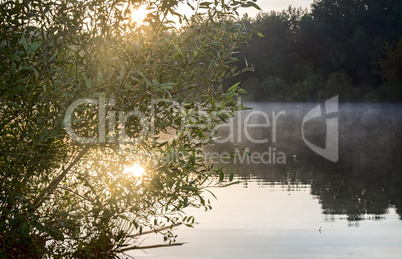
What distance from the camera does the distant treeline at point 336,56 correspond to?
45531mm

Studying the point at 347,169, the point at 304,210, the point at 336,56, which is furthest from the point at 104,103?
the point at 336,56

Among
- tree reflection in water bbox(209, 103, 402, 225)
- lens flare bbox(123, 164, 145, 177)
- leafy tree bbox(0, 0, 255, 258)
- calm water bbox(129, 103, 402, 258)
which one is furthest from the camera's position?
tree reflection in water bbox(209, 103, 402, 225)

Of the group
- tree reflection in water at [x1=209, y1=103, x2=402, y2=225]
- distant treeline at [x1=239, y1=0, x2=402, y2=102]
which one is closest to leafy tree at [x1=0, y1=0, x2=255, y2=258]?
tree reflection in water at [x1=209, y1=103, x2=402, y2=225]

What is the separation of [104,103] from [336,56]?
146 ft

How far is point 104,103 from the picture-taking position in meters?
5.61

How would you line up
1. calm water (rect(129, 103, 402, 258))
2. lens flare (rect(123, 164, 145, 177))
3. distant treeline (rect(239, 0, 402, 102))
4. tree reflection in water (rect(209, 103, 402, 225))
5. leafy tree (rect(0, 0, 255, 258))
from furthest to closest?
distant treeline (rect(239, 0, 402, 102))
tree reflection in water (rect(209, 103, 402, 225))
calm water (rect(129, 103, 402, 258))
lens flare (rect(123, 164, 145, 177))
leafy tree (rect(0, 0, 255, 258))

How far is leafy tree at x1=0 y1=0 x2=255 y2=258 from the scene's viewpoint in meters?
5.48

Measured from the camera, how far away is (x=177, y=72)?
641cm

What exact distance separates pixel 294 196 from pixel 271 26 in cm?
4692

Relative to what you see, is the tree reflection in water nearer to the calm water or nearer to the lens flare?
the calm water

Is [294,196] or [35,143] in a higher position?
[35,143]

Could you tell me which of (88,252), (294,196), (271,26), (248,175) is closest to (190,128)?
(88,252)

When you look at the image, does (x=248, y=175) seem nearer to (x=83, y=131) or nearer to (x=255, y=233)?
(x=255, y=233)

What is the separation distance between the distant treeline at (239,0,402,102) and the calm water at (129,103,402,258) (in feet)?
62.3
